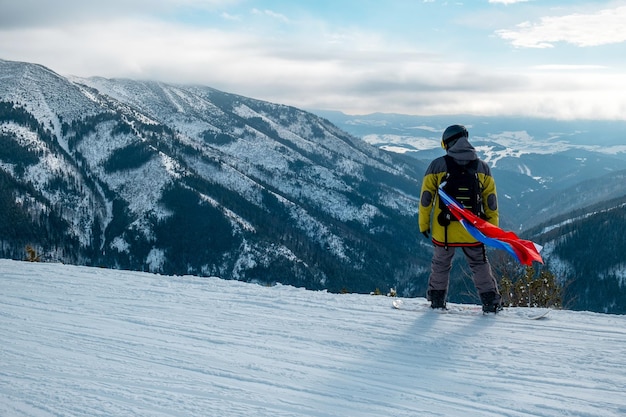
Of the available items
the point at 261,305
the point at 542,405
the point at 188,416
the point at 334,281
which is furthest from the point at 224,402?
the point at 334,281

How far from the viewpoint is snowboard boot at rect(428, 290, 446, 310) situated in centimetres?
840

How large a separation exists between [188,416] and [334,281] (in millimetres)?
153697

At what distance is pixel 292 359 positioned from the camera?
6.18m

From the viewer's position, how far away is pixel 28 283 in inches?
404

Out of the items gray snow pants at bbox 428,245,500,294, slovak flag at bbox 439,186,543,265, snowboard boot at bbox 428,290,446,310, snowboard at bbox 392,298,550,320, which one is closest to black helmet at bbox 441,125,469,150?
slovak flag at bbox 439,186,543,265

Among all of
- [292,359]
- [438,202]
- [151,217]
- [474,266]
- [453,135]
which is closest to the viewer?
[292,359]

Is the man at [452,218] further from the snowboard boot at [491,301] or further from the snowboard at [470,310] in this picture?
the snowboard at [470,310]

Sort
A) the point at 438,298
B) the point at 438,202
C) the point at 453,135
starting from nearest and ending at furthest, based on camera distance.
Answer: the point at 453,135 → the point at 438,202 → the point at 438,298

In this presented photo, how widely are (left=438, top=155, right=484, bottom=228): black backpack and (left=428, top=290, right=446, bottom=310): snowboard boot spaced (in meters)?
1.26

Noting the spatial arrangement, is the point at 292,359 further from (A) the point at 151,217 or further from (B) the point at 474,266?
(A) the point at 151,217

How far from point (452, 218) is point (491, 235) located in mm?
648

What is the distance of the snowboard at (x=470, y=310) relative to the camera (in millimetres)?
7968

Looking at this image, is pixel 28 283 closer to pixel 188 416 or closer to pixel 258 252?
pixel 188 416

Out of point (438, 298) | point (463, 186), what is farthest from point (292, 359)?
point (463, 186)
